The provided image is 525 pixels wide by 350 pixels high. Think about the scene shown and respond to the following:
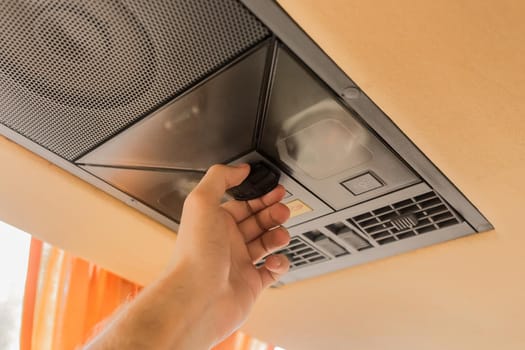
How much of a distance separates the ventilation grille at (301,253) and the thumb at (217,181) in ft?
1.09

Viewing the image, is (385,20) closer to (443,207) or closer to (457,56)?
(457,56)

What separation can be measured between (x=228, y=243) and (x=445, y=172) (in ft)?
1.28

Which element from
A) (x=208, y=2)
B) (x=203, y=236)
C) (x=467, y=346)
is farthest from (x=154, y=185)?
(x=467, y=346)

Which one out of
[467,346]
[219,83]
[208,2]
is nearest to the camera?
[208,2]

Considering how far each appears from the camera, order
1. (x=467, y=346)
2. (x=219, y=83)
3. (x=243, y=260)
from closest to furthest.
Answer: (x=219, y=83), (x=243, y=260), (x=467, y=346)

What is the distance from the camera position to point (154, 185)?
38.6 inches

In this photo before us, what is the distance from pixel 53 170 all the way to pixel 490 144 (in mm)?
776

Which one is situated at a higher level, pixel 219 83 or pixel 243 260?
pixel 219 83

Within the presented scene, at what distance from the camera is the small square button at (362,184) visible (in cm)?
89

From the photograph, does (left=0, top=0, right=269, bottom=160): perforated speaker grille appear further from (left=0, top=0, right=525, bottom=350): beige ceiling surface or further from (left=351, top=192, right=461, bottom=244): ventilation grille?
(left=351, top=192, right=461, bottom=244): ventilation grille

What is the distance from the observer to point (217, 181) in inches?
32.5

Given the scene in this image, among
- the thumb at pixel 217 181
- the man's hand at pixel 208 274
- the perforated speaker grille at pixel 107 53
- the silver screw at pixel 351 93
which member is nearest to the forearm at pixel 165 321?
the man's hand at pixel 208 274

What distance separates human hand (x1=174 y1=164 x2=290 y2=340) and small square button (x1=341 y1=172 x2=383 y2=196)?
0.12 meters

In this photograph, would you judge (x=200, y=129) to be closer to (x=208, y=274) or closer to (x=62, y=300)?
(x=208, y=274)
